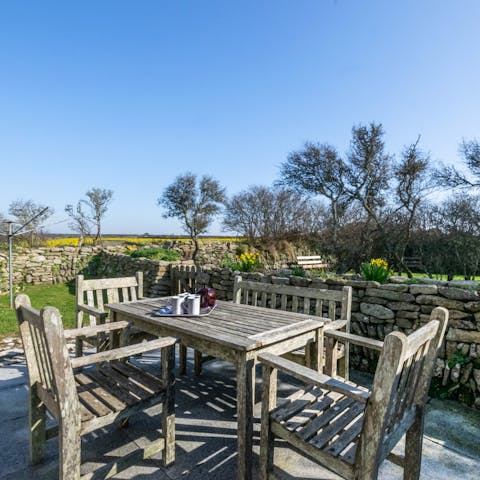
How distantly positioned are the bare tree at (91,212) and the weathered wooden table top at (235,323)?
13462mm

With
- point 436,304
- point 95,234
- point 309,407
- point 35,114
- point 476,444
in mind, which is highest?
point 35,114

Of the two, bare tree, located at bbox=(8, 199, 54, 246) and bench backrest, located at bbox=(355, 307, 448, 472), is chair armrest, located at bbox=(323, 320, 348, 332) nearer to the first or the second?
bench backrest, located at bbox=(355, 307, 448, 472)

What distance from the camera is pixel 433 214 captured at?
926 cm

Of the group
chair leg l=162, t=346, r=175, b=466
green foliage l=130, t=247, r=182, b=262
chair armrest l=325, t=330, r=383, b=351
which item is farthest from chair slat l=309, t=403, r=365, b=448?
green foliage l=130, t=247, r=182, b=262

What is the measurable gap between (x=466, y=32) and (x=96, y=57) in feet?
22.5

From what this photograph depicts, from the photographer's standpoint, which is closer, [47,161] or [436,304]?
[436,304]

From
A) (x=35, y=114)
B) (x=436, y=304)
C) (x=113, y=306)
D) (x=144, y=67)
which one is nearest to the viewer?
(x=113, y=306)

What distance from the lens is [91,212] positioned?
1495 cm

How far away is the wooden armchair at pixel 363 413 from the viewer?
1.06 meters

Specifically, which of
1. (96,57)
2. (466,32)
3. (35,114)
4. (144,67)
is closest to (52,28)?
(96,57)

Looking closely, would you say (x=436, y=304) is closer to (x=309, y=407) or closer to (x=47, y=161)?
(x=309, y=407)

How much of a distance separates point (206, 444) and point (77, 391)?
0.95 meters

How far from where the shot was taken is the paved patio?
177 centimetres

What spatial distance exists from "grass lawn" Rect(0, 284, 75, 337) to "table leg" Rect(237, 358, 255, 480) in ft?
15.0
